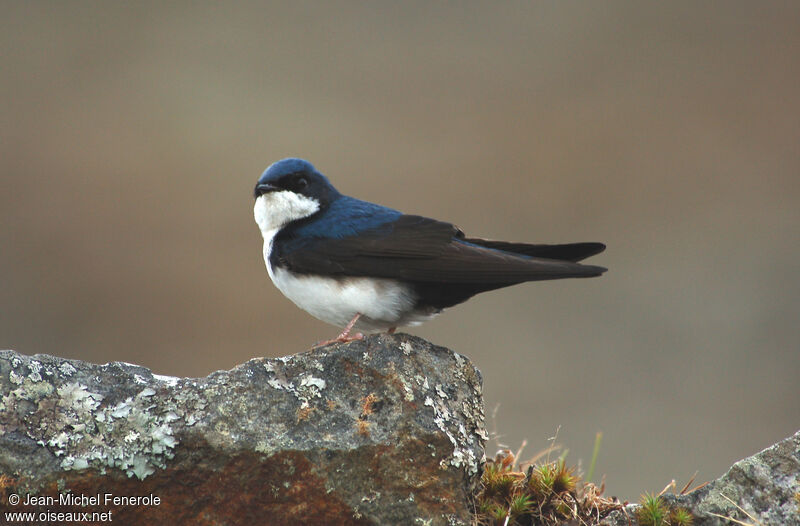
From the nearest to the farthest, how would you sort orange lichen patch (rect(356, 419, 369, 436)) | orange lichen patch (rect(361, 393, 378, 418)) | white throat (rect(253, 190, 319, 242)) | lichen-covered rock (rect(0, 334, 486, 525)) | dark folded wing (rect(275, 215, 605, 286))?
lichen-covered rock (rect(0, 334, 486, 525))
orange lichen patch (rect(356, 419, 369, 436))
orange lichen patch (rect(361, 393, 378, 418))
dark folded wing (rect(275, 215, 605, 286))
white throat (rect(253, 190, 319, 242))

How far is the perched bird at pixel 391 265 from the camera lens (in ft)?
16.8

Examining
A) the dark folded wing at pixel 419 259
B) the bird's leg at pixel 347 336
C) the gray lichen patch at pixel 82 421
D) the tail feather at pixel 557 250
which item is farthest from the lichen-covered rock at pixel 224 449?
the tail feather at pixel 557 250

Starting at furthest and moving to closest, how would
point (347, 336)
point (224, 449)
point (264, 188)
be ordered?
point (264, 188), point (347, 336), point (224, 449)

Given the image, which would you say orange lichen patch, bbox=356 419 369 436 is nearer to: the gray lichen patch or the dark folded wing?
the gray lichen patch

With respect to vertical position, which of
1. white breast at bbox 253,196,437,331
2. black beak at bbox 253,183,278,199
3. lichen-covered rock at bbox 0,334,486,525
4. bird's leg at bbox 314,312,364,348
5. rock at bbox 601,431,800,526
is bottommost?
rock at bbox 601,431,800,526

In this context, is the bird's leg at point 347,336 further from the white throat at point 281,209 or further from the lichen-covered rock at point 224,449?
the white throat at point 281,209

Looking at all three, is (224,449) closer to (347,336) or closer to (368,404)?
(368,404)

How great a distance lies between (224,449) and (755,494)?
86.5 inches

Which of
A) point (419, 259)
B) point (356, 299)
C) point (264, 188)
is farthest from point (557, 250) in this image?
point (264, 188)

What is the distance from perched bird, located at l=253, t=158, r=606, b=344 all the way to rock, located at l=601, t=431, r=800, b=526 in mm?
1381

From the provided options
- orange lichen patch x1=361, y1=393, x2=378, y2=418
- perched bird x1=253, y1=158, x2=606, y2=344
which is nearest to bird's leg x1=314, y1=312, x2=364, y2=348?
perched bird x1=253, y1=158, x2=606, y2=344

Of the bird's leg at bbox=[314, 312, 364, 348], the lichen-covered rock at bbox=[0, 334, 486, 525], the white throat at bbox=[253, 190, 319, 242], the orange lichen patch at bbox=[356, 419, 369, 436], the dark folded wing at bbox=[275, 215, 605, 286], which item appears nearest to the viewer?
the lichen-covered rock at bbox=[0, 334, 486, 525]

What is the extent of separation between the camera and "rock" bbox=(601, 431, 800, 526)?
3.79m

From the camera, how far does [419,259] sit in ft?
17.1
